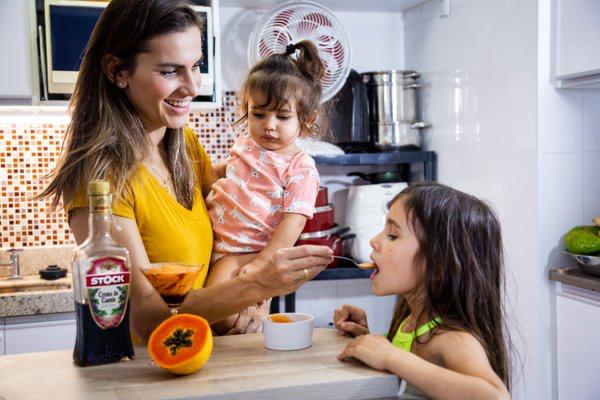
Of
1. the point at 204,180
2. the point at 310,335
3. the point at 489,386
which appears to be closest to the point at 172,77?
the point at 204,180

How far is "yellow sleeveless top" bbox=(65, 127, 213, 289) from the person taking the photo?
1506 millimetres

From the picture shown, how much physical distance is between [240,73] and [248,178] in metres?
1.40

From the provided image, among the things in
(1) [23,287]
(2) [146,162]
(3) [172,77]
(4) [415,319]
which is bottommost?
(1) [23,287]

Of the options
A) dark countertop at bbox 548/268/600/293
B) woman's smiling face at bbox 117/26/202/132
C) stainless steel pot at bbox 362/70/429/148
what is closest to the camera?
woman's smiling face at bbox 117/26/202/132

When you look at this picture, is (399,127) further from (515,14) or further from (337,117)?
(515,14)

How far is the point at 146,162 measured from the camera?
65.7 inches

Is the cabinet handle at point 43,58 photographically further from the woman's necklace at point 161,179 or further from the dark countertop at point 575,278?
the dark countertop at point 575,278

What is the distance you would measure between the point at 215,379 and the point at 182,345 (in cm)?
9

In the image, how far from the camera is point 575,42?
2.41m

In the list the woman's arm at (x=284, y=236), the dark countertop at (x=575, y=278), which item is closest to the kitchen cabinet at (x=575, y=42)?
the dark countertop at (x=575, y=278)

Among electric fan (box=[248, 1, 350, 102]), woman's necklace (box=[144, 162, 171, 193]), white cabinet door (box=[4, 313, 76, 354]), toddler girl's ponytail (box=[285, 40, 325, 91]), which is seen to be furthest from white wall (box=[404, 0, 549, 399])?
white cabinet door (box=[4, 313, 76, 354])

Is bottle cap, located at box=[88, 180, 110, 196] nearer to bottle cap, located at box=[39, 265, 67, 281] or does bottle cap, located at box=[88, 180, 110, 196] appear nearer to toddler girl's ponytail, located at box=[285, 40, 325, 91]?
toddler girl's ponytail, located at box=[285, 40, 325, 91]

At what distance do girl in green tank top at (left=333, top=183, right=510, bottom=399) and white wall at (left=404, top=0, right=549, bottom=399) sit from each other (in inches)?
43.1

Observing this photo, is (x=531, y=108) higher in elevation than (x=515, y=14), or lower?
lower
